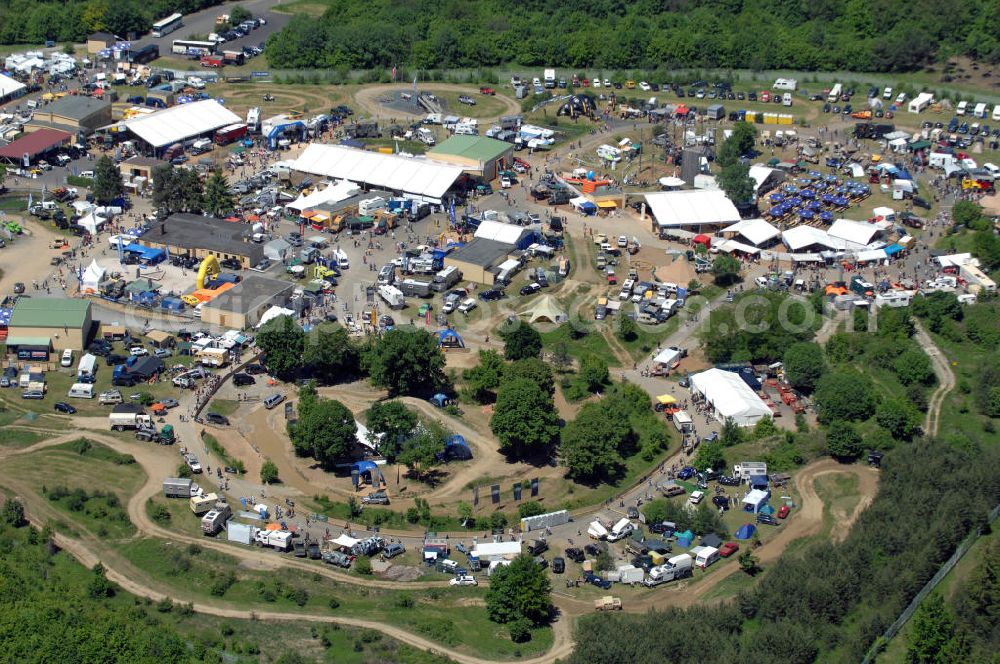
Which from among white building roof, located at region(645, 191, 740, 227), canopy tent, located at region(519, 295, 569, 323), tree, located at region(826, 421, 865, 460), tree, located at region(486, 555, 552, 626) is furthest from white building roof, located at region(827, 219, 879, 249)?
tree, located at region(486, 555, 552, 626)

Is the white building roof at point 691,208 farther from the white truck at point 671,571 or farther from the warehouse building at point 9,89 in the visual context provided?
the warehouse building at point 9,89

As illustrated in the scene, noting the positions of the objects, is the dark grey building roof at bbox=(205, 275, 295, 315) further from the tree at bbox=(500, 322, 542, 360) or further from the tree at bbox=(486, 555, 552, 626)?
the tree at bbox=(486, 555, 552, 626)

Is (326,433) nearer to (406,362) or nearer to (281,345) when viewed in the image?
(406,362)

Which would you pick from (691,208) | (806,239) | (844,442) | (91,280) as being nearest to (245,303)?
(91,280)

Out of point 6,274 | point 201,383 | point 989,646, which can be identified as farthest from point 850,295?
point 6,274

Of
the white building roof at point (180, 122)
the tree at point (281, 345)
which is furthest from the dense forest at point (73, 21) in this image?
the tree at point (281, 345)
